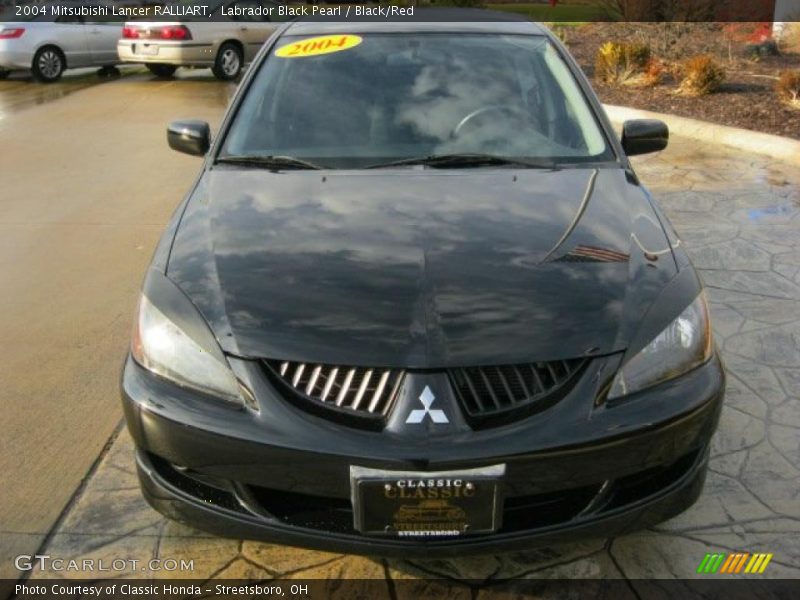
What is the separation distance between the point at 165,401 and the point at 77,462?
116cm

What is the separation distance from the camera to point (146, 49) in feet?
49.1

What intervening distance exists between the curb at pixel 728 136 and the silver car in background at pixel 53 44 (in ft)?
32.7

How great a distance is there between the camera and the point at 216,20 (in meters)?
15.3

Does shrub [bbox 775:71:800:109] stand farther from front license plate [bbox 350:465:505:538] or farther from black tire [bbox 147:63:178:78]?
black tire [bbox 147:63:178:78]

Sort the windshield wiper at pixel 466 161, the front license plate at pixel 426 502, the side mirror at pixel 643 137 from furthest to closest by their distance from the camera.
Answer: the side mirror at pixel 643 137, the windshield wiper at pixel 466 161, the front license plate at pixel 426 502

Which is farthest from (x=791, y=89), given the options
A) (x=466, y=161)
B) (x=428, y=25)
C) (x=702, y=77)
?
(x=466, y=161)

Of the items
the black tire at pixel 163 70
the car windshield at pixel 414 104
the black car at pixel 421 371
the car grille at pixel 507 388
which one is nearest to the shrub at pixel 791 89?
the car windshield at pixel 414 104

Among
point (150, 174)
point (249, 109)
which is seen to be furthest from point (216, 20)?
point (249, 109)

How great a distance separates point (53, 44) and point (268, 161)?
44.1ft

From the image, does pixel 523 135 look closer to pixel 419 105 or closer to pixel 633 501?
pixel 419 105

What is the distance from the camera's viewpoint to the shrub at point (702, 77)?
34.9 feet

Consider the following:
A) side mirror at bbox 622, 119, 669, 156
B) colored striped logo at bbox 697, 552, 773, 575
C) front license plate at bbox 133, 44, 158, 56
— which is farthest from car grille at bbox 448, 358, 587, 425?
front license plate at bbox 133, 44, 158, 56

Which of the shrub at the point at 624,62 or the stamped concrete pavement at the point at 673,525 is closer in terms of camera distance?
the stamped concrete pavement at the point at 673,525

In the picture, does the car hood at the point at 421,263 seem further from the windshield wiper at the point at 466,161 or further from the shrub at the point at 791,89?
the shrub at the point at 791,89
